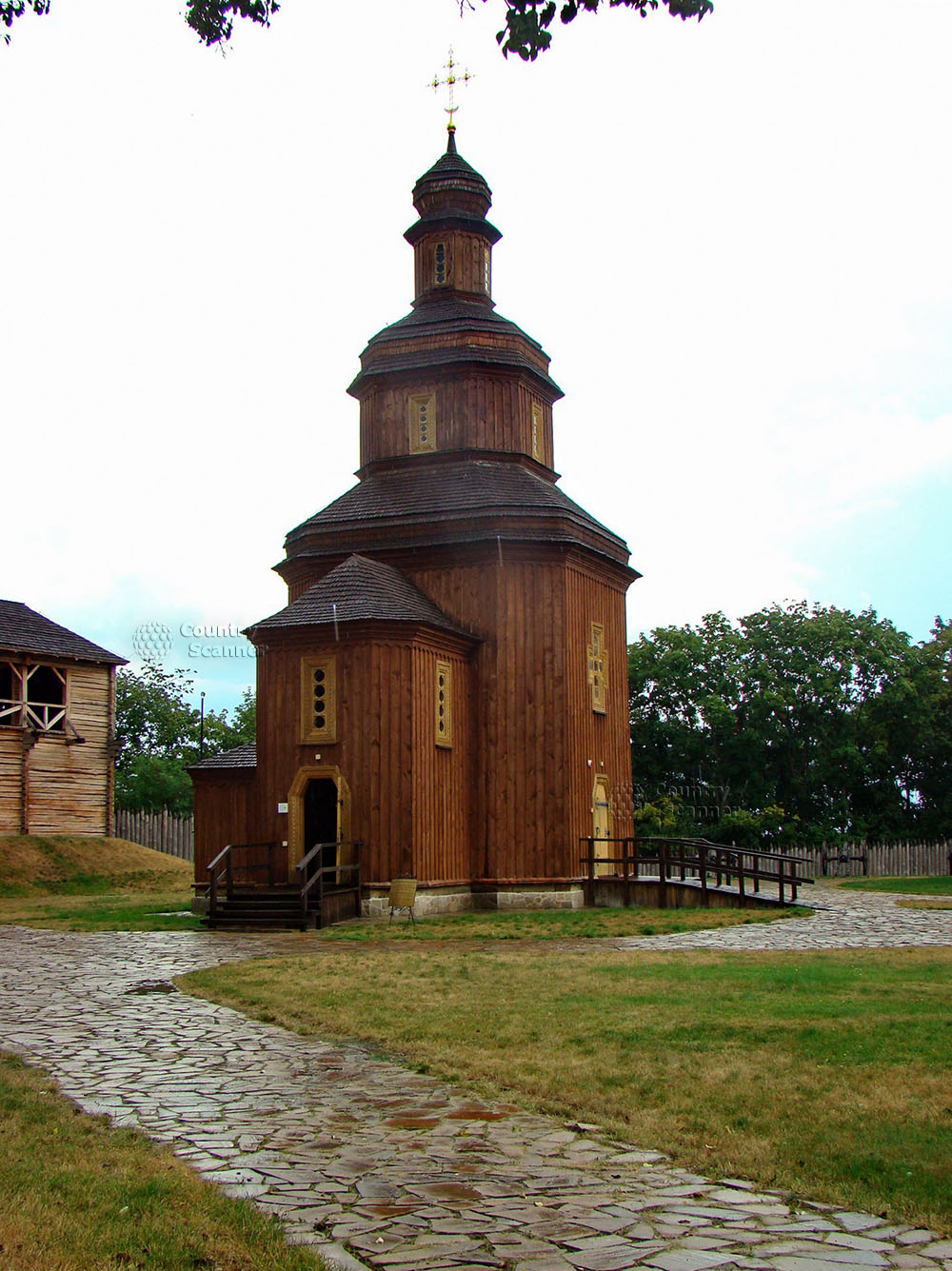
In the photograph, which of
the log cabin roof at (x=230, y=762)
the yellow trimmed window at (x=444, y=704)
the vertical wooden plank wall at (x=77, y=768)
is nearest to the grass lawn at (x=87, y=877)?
the vertical wooden plank wall at (x=77, y=768)

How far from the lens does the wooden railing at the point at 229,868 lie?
20.2 m

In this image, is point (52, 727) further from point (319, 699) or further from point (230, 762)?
point (319, 699)

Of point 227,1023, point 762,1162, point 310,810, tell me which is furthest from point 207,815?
point 762,1162

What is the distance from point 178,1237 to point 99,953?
446 inches

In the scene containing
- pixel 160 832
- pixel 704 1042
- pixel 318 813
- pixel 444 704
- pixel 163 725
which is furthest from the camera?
pixel 163 725

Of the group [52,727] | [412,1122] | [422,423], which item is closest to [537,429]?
[422,423]

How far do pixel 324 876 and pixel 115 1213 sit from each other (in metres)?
16.7

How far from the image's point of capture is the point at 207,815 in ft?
81.8

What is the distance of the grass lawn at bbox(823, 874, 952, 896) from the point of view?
2722cm

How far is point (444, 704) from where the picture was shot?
23594 mm

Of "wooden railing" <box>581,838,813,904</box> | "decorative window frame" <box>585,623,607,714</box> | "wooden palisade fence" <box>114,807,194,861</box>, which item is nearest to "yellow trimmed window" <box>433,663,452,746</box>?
"decorative window frame" <box>585,623,607,714</box>

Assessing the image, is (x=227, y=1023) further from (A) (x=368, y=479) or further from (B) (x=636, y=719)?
(B) (x=636, y=719)

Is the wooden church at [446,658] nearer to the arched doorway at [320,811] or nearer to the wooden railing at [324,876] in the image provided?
the arched doorway at [320,811]

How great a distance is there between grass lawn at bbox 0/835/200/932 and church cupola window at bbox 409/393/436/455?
11.1 metres
